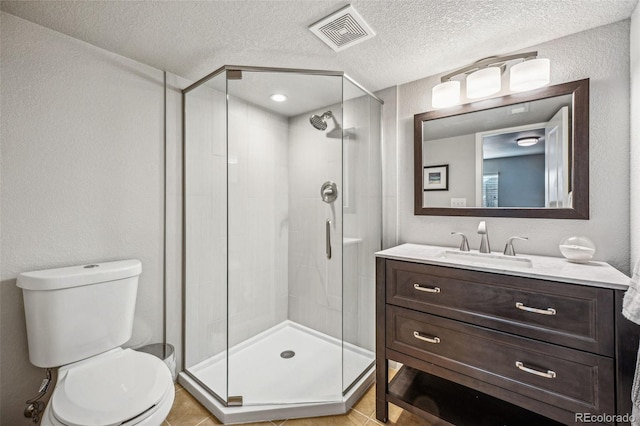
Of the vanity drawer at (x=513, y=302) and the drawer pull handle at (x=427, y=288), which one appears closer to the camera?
the vanity drawer at (x=513, y=302)

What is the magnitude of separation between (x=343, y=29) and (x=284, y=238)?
4.86ft

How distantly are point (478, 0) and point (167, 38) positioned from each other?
158 cm

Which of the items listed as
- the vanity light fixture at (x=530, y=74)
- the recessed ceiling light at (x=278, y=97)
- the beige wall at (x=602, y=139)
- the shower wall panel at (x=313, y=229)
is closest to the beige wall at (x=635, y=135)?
the beige wall at (x=602, y=139)

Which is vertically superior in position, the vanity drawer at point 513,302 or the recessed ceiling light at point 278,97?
the recessed ceiling light at point 278,97

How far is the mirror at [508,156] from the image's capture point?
5.02 ft

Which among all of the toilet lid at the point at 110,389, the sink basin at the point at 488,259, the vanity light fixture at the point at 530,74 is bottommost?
the toilet lid at the point at 110,389

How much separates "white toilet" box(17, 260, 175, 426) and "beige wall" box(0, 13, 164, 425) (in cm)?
17

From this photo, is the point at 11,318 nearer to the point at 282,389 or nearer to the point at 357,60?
the point at 282,389

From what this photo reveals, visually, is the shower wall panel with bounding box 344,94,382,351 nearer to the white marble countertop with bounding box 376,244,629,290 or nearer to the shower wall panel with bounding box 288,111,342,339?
the shower wall panel with bounding box 288,111,342,339

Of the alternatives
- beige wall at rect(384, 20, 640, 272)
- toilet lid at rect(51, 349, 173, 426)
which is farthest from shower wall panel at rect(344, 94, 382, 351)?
toilet lid at rect(51, 349, 173, 426)

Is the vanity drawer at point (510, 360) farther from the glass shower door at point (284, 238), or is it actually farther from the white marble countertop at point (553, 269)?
the glass shower door at point (284, 238)

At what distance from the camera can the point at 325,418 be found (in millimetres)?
1681

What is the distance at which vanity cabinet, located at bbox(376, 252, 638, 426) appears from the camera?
1.12 metres

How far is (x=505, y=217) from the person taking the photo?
5.66 ft
